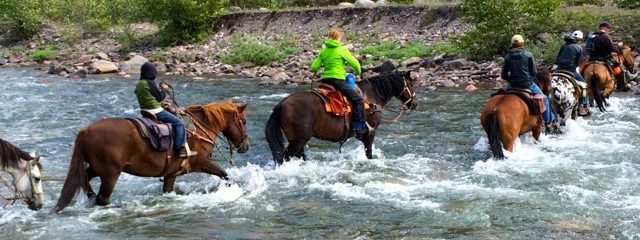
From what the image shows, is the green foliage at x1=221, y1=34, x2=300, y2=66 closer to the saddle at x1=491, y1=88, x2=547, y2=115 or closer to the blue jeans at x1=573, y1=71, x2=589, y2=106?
the blue jeans at x1=573, y1=71, x2=589, y2=106

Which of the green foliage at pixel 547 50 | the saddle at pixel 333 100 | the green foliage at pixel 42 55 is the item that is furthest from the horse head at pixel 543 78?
the green foliage at pixel 42 55

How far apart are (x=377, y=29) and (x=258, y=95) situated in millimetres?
14799

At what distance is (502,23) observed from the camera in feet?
84.7

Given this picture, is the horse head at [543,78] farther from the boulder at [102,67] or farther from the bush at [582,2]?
the boulder at [102,67]

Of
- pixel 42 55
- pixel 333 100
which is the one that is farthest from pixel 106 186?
pixel 42 55

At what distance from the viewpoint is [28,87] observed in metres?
26.4

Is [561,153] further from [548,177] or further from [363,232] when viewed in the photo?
[363,232]

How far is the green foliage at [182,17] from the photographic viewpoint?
41.7m

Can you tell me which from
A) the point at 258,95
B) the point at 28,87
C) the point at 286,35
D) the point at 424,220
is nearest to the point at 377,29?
the point at 286,35

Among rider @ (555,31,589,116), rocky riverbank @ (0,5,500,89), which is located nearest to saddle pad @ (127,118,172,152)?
rider @ (555,31,589,116)

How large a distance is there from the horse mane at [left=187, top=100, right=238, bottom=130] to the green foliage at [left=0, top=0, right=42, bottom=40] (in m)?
44.8

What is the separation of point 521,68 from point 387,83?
231 centimetres

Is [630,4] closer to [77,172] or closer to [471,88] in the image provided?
[471,88]

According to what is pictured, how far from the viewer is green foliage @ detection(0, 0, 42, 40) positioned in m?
50.3
